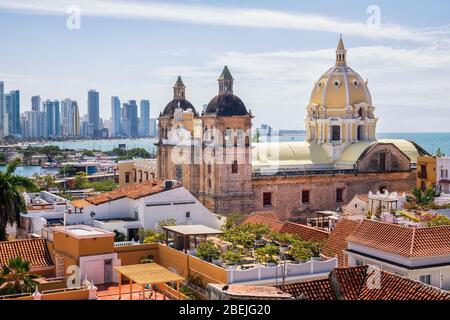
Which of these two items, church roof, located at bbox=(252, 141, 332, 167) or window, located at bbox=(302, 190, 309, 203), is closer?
window, located at bbox=(302, 190, 309, 203)

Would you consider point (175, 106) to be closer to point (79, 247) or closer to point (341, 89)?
point (341, 89)

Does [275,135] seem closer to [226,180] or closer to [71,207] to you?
[226,180]

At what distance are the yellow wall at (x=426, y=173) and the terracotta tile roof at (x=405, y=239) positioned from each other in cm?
2039

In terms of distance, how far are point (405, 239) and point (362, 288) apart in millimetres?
4409

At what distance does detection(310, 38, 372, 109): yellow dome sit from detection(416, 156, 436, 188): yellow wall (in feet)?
19.3

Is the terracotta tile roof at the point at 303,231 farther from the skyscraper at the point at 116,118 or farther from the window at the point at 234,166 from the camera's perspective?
the skyscraper at the point at 116,118

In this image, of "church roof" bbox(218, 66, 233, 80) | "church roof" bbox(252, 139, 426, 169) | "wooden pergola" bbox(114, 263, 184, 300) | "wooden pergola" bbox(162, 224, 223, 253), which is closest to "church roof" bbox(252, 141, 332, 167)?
"church roof" bbox(252, 139, 426, 169)

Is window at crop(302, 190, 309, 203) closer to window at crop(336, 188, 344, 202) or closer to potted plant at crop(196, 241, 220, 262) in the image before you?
window at crop(336, 188, 344, 202)

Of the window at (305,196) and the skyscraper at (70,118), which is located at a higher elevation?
the skyscraper at (70,118)

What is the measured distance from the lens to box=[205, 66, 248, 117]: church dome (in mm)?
36500

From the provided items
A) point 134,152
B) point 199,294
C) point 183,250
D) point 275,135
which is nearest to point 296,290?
point 199,294

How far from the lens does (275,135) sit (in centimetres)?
5112

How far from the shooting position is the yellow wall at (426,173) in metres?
40.5

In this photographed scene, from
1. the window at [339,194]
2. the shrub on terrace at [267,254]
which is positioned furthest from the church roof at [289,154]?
the shrub on terrace at [267,254]
